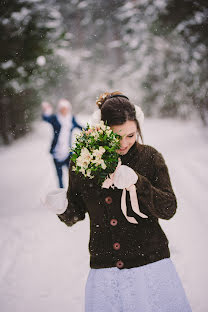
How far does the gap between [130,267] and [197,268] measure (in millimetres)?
2232

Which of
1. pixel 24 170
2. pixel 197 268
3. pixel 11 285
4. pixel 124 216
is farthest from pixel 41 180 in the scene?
pixel 124 216

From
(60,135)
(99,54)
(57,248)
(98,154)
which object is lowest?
(99,54)

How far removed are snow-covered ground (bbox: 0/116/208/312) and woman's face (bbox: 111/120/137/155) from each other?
618 millimetres

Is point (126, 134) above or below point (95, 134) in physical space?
below

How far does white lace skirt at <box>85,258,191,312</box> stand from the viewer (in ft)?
5.17

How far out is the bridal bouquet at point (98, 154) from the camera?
155 centimetres

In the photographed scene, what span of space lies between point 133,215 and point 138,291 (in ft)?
1.44

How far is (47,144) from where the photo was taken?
17.2m

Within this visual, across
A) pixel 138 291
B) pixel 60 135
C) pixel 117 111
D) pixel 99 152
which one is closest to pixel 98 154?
pixel 99 152

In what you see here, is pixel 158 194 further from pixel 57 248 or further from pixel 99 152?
pixel 57 248

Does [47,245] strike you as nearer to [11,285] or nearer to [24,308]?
[11,285]

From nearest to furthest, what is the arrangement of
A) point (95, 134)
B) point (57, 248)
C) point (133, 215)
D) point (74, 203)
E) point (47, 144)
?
point (95, 134)
point (133, 215)
point (74, 203)
point (57, 248)
point (47, 144)

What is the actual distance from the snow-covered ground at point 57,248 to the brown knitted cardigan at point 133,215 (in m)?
0.37

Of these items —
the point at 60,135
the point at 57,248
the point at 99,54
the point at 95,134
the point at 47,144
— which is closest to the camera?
the point at 95,134
